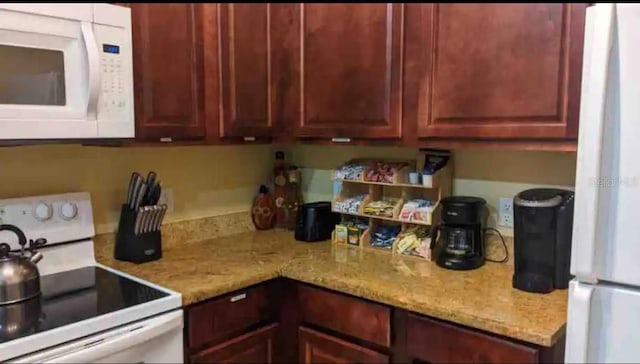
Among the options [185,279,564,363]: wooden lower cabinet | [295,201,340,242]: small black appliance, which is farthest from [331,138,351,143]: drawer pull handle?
[185,279,564,363]: wooden lower cabinet

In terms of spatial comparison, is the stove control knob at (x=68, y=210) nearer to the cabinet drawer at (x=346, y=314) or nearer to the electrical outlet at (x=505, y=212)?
the cabinet drawer at (x=346, y=314)

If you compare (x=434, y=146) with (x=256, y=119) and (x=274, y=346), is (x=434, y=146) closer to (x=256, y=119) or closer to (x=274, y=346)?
(x=256, y=119)

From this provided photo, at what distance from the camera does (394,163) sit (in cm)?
213

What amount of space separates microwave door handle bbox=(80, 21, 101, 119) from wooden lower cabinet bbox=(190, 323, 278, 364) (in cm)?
84

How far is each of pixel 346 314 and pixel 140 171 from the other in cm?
101

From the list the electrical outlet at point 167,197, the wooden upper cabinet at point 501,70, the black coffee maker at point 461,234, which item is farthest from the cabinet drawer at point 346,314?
the electrical outlet at point 167,197

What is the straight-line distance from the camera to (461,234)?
1.86 metres

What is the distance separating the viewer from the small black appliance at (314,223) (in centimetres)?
227

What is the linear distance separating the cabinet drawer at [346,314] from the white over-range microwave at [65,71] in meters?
0.83

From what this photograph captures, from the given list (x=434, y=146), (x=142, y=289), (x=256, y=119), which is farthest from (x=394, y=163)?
(x=142, y=289)

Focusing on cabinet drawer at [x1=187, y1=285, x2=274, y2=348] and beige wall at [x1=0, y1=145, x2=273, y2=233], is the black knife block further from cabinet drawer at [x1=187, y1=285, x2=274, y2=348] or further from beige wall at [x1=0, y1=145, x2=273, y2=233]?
cabinet drawer at [x1=187, y1=285, x2=274, y2=348]

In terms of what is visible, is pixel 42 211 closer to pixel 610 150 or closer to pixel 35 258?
pixel 35 258

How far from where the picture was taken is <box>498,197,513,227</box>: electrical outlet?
1.92 metres

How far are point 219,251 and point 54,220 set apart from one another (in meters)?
0.61
